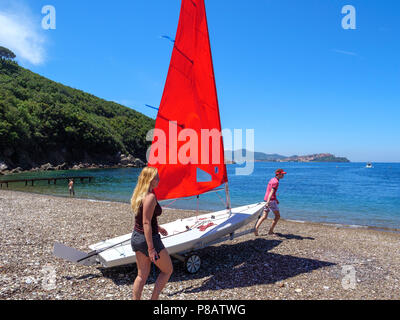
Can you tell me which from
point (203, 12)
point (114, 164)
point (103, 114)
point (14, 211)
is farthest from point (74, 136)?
point (203, 12)

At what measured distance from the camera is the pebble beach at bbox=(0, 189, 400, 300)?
5.08 metres

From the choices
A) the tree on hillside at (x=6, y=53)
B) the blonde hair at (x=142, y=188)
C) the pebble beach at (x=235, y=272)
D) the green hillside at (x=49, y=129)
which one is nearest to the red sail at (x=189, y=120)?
the pebble beach at (x=235, y=272)

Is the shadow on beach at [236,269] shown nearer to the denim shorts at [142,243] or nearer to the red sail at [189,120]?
the denim shorts at [142,243]

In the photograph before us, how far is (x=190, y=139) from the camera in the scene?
23.0ft

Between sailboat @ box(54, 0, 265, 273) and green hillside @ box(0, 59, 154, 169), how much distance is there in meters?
63.5

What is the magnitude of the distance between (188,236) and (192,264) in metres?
0.63

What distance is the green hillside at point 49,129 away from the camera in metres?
61.2

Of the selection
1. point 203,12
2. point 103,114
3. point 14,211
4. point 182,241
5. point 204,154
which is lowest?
point 14,211

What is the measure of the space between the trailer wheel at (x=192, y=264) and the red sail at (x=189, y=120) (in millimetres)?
1556

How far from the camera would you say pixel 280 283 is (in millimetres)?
5590

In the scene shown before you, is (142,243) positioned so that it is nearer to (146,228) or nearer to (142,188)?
(146,228)

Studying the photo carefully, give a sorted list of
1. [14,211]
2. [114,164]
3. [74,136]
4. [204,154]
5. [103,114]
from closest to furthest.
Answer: [204,154], [14,211], [74,136], [114,164], [103,114]
